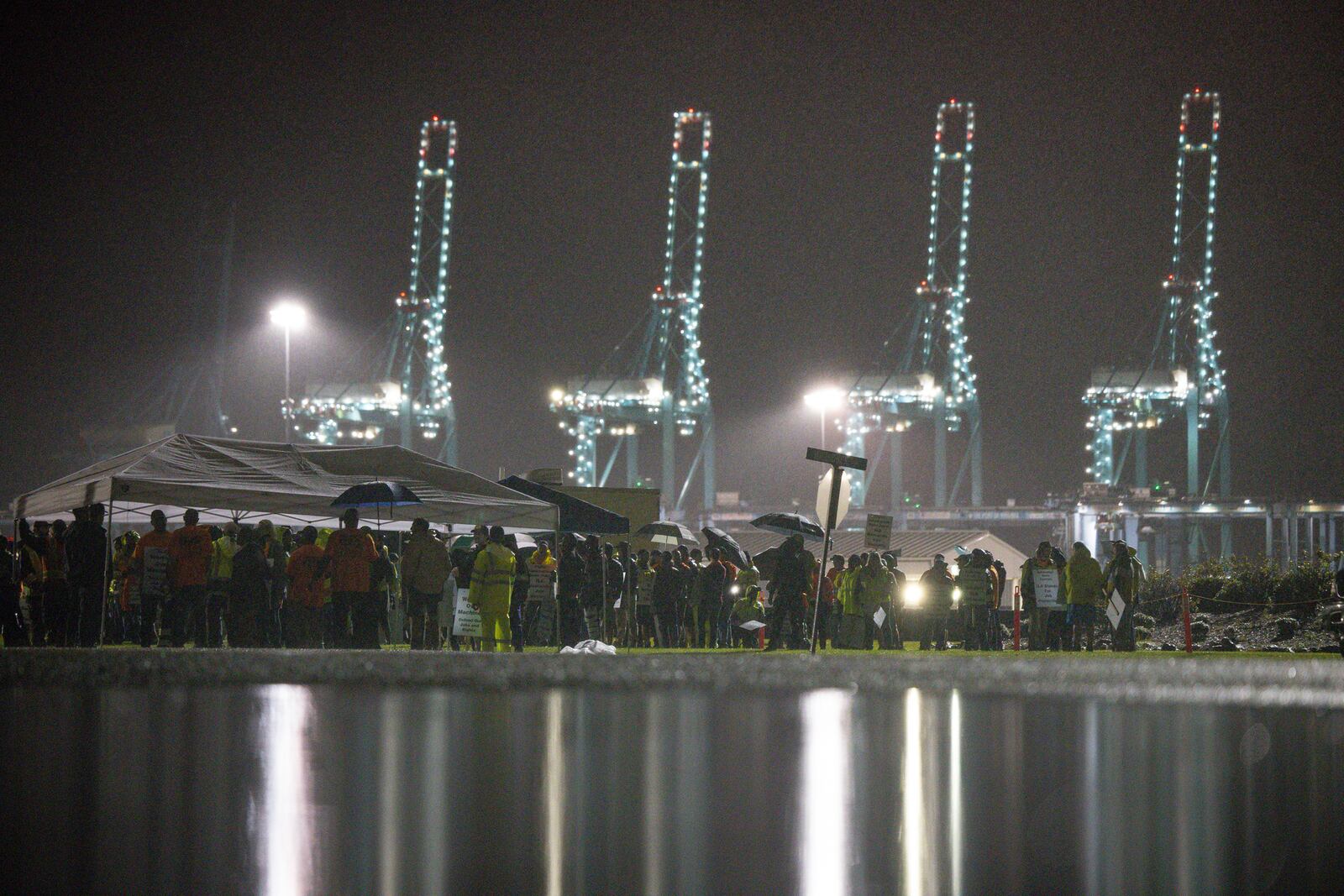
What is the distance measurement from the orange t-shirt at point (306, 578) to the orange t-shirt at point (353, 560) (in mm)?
1339

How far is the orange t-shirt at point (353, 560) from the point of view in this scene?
14531mm

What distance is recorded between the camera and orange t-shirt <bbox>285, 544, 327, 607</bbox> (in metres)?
15.8

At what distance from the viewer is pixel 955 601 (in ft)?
68.3

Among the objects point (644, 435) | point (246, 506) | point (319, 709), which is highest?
point (644, 435)

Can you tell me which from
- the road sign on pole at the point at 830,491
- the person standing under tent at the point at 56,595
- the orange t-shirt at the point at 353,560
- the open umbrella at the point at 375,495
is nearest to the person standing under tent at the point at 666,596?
the open umbrella at the point at 375,495

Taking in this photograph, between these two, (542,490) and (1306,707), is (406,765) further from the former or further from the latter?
(542,490)

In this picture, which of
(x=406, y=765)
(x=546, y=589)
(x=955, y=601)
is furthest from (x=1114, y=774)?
(x=955, y=601)

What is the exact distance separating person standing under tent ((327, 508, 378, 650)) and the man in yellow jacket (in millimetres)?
993

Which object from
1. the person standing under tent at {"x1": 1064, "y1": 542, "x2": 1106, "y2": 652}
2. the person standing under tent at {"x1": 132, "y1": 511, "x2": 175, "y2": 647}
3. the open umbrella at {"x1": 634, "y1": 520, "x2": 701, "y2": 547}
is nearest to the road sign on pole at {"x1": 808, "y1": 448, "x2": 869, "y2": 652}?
the person standing under tent at {"x1": 1064, "y1": 542, "x2": 1106, "y2": 652}

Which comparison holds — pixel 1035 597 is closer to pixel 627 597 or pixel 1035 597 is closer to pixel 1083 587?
pixel 1083 587

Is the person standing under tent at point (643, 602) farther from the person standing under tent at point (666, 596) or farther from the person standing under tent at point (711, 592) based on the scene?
the person standing under tent at point (711, 592)

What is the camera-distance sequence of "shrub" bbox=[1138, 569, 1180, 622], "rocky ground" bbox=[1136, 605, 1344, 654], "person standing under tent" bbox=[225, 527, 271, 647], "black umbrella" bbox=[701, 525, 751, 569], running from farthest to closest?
"shrub" bbox=[1138, 569, 1180, 622], "rocky ground" bbox=[1136, 605, 1344, 654], "black umbrella" bbox=[701, 525, 751, 569], "person standing under tent" bbox=[225, 527, 271, 647]

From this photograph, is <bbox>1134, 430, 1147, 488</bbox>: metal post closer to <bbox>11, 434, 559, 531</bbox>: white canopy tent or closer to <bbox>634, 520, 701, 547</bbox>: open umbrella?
<bbox>634, 520, 701, 547</bbox>: open umbrella

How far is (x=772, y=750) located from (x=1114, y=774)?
1208 mm
